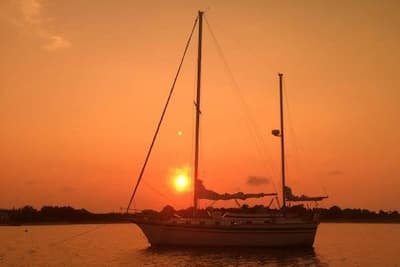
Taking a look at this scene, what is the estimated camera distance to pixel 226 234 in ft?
Result: 143

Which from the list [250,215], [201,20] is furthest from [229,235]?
[201,20]

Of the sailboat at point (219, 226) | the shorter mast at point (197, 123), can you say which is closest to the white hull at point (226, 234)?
the sailboat at point (219, 226)

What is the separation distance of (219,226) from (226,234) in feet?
3.40

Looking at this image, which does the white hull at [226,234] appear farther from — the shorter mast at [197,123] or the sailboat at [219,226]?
the shorter mast at [197,123]

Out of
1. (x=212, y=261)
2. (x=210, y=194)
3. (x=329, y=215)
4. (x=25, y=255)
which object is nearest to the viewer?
(x=212, y=261)

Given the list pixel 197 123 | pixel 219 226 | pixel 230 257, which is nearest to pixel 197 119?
pixel 197 123

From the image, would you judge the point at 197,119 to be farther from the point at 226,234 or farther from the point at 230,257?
the point at 230,257

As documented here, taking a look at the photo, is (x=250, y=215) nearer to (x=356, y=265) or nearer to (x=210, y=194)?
(x=210, y=194)

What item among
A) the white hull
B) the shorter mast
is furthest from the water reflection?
the shorter mast

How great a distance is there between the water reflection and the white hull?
57 cm

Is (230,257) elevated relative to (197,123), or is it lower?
A: lower

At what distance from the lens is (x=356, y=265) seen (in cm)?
4003

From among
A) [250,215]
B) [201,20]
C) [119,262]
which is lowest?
[119,262]

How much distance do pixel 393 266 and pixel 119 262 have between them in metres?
22.4
